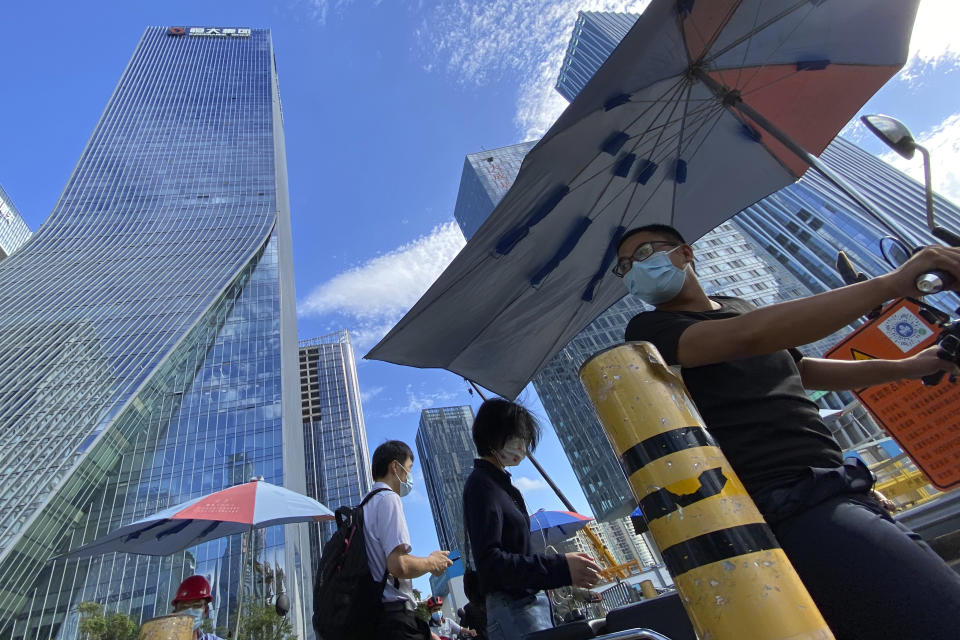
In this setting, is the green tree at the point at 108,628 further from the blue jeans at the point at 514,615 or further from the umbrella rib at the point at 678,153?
the umbrella rib at the point at 678,153

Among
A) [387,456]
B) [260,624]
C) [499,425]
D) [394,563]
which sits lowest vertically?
[394,563]

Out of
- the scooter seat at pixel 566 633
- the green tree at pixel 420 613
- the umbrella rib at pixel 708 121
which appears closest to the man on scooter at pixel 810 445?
the scooter seat at pixel 566 633

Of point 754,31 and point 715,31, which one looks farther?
point 754,31

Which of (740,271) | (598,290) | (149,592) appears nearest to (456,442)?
(740,271)

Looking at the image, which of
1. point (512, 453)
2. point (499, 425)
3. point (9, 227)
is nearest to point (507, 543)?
point (512, 453)

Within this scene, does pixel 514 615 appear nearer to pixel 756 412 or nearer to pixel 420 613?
pixel 420 613

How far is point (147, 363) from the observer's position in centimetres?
3381

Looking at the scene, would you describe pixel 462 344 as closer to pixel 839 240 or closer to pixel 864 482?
pixel 864 482

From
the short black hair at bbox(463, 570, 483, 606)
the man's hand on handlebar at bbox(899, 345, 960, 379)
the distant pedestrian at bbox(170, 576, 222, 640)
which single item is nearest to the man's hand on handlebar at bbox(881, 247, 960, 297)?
the man's hand on handlebar at bbox(899, 345, 960, 379)

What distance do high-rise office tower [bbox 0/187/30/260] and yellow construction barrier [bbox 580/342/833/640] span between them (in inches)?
3047

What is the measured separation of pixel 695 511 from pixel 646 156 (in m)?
2.72

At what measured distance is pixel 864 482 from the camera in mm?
948

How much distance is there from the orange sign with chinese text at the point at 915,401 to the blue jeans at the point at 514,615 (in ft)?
6.42

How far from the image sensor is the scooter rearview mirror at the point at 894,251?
1.75 m
